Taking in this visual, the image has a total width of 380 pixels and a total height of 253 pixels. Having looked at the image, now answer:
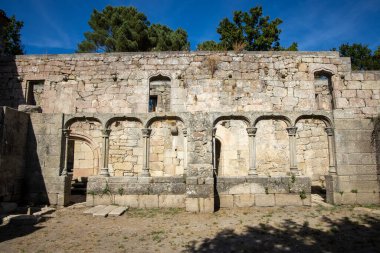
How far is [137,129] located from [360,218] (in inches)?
304

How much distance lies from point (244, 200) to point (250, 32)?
15882 mm

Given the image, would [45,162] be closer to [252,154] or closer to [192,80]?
[252,154]

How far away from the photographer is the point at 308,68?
10.6 metres

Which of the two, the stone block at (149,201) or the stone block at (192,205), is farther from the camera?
the stone block at (149,201)

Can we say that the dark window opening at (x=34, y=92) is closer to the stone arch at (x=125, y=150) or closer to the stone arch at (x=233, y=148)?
the stone arch at (x=125, y=150)

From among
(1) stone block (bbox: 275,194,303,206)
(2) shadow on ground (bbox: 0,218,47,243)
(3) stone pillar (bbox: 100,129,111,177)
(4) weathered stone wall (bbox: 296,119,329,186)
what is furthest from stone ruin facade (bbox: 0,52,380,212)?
(2) shadow on ground (bbox: 0,218,47,243)

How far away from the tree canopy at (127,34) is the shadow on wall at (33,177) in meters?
12.2

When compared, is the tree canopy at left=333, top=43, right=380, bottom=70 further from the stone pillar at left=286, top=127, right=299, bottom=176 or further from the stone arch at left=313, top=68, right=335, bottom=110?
the stone pillar at left=286, top=127, right=299, bottom=176

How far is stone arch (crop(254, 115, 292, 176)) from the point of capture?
33.3 ft

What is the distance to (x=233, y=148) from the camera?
33.5 feet

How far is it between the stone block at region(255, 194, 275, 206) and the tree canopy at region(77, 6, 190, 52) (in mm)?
14337

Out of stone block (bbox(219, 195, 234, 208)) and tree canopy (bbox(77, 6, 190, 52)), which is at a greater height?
tree canopy (bbox(77, 6, 190, 52))

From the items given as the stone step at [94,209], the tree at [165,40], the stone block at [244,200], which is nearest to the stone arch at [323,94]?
the stone block at [244,200]

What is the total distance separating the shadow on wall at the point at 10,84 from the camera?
35.9 ft
